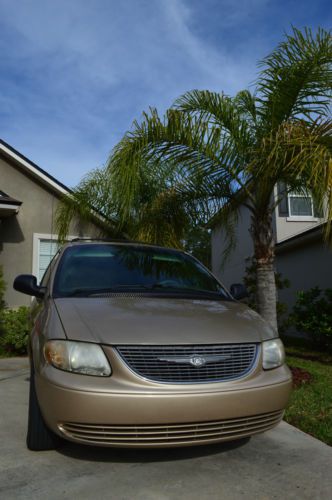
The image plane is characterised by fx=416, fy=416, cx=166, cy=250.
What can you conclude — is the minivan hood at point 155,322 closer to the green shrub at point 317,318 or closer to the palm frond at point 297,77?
the palm frond at point 297,77

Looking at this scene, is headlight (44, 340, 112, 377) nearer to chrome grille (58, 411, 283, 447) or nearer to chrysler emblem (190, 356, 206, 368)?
chrome grille (58, 411, 283, 447)

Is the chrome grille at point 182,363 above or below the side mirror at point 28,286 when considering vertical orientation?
below

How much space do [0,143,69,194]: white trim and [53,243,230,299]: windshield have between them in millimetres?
5707

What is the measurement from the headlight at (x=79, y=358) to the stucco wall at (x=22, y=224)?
6.96 metres

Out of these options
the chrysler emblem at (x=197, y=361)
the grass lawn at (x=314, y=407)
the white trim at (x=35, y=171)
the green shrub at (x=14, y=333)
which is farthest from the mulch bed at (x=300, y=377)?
the white trim at (x=35, y=171)

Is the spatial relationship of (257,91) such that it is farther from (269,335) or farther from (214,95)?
(269,335)

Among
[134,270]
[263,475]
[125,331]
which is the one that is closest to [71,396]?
[125,331]

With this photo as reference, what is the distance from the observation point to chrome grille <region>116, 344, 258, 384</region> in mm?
2520

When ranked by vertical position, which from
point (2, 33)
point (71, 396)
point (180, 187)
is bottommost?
point (71, 396)

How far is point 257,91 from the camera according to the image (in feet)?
18.4

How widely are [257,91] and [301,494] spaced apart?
4.79 meters

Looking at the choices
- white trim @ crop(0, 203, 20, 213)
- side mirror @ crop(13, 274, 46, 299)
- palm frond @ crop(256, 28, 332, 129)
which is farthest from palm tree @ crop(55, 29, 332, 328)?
white trim @ crop(0, 203, 20, 213)

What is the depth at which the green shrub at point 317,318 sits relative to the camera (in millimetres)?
8289

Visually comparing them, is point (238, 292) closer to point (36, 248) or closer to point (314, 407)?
point (314, 407)
